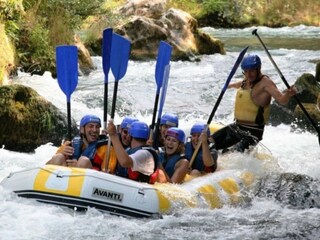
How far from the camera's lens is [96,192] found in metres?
4.87

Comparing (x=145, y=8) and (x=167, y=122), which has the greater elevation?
(x=145, y=8)

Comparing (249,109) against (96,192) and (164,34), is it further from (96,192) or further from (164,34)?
(164,34)

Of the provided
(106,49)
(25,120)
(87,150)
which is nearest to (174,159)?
(87,150)

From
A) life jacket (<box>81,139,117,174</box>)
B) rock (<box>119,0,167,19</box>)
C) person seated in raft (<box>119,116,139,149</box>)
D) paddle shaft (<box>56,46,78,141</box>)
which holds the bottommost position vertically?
life jacket (<box>81,139,117,174</box>)

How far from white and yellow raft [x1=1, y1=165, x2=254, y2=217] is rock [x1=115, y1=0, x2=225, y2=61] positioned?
964cm

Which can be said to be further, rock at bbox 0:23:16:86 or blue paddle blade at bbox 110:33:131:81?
rock at bbox 0:23:16:86

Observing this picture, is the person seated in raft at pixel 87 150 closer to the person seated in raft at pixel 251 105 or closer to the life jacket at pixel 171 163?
the life jacket at pixel 171 163

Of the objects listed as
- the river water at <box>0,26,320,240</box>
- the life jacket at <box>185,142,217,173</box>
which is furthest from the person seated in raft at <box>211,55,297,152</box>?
the life jacket at <box>185,142,217,173</box>

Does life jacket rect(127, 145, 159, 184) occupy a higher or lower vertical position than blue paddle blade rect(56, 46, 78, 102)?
lower

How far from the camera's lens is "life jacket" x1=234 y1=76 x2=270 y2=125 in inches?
244

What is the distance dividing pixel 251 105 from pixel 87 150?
5.61 ft

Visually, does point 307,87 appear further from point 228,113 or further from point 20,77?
point 20,77

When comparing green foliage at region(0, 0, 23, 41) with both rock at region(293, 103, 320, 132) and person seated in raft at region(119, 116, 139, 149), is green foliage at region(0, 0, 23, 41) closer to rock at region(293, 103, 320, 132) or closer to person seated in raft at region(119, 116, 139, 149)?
rock at region(293, 103, 320, 132)

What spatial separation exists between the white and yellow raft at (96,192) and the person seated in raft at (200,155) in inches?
23.5
